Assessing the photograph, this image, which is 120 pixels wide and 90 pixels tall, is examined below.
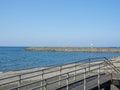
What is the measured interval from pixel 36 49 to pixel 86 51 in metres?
42.0

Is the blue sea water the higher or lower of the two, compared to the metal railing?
lower

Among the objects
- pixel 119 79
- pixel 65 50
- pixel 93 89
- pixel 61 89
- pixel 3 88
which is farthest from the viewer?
pixel 65 50

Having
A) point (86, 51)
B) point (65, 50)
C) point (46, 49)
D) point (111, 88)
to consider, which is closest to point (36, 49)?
point (46, 49)

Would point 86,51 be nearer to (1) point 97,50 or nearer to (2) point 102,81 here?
(1) point 97,50

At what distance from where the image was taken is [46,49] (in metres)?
184

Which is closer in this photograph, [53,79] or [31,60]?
[53,79]

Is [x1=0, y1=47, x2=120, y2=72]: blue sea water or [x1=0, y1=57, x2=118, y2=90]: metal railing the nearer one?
[x1=0, y1=57, x2=118, y2=90]: metal railing

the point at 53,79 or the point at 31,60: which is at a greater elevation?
the point at 53,79

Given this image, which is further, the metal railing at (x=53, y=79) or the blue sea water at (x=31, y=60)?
the blue sea water at (x=31, y=60)

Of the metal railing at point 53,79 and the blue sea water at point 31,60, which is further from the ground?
the metal railing at point 53,79

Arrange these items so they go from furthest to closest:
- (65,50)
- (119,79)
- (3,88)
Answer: (65,50), (119,79), (3,88)

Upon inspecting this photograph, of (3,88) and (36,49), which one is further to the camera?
(36,49)

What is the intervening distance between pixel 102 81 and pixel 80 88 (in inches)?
113

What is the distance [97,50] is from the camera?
153750 millimetres
